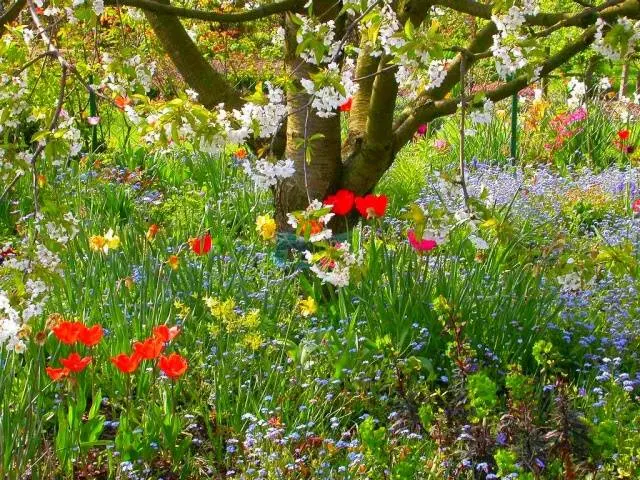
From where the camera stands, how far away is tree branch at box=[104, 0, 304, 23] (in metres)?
3.14

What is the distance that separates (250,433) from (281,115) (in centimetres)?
87

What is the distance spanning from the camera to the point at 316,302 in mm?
3488

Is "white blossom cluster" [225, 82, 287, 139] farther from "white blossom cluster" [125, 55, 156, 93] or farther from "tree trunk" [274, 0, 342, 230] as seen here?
"tree trunk" [274, 0, 342, 230]

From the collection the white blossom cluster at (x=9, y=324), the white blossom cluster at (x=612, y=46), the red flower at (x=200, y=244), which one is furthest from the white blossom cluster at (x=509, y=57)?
the white blossom cluster at (x=9, y=324)

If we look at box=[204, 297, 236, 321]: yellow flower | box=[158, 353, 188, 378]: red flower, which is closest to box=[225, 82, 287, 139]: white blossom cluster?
box=[204, 297, 236, 321]: yellow flower

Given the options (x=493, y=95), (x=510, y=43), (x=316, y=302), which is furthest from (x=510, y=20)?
(x=316, y=302)

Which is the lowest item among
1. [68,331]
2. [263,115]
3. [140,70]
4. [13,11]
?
[68,331]

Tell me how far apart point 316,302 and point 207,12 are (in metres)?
1.13

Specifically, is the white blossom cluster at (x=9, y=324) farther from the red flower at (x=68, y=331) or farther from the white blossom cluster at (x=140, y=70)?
the white blossom cluster at (x=140, y=70)

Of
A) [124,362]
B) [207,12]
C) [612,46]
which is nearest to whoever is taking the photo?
[124,362]

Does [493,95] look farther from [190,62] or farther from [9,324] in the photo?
[9,324]

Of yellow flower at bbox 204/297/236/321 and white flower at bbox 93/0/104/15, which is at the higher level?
white flower at bbox 93/0/104/15

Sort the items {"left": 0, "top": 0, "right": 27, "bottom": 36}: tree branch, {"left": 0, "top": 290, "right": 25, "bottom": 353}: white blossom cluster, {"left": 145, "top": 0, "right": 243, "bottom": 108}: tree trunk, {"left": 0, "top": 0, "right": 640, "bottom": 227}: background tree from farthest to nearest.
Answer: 1. {"left": 145, "top": 0, "right": 243, "bottom": 108}: tree trunk
2. {"left": 0, "top": 0, "right": 27, "bottom": 36}: tree branch
3. {"left": 0, "top": 0, "right": 640, "bottom": 227}: background tree
4. {"left": 0, "top": 290, "right": 25, "bottom": 353}: white blossom cluster

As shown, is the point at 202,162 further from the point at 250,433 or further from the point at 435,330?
the point at 250,433
